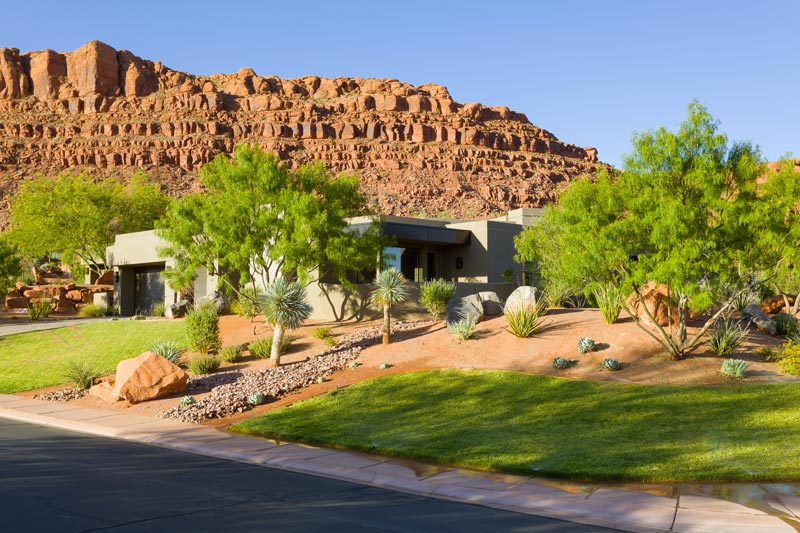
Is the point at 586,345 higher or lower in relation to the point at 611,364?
higher

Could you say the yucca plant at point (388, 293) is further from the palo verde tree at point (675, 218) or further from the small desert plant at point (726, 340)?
the small desert plant at point (726, 340)

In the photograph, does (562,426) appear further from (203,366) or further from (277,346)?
(203,366)

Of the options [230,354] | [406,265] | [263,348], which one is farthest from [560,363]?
[406,265]

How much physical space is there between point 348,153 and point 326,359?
3821 inches

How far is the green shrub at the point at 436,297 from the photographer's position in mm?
24625

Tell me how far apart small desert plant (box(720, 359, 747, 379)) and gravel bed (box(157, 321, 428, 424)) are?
1010 cm

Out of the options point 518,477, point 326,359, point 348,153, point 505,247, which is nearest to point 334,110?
point 348,153

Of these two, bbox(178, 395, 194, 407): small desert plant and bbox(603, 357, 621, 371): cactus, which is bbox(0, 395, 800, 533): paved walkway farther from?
bbox(603, 357, 621, 371): cactus

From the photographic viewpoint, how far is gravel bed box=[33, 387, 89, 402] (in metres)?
18.4

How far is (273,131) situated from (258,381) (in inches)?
4077

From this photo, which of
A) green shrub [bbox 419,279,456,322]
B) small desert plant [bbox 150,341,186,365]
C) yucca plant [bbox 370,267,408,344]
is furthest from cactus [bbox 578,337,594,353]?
small desert plant [bbox 150,341,186,365]

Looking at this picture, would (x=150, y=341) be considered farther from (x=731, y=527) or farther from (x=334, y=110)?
(x=334, y=110)

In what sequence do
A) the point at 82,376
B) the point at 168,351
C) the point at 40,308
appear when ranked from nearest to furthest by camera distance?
1. the point at 82,376
2. the point at 168,351
3. the point at 40,308

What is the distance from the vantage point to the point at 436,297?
24734 mm
